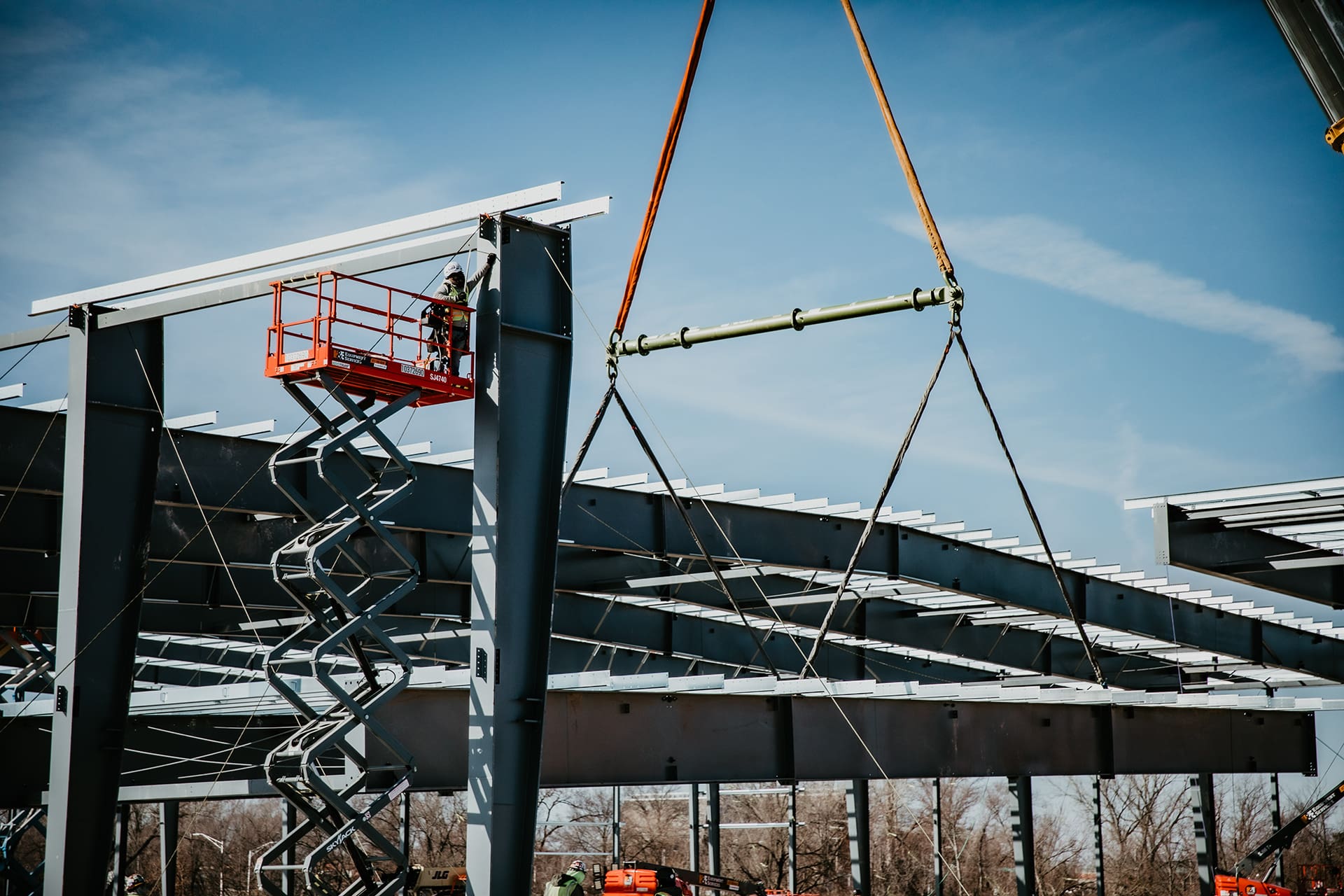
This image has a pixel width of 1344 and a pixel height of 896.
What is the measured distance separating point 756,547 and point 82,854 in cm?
1043

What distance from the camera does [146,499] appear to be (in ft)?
57.1

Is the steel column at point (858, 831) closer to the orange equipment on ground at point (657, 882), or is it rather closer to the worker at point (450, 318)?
the orange equipment on ground at point (657, 882)

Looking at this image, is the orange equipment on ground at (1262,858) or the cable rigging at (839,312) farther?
the orange equipment on ground at (1262,858)

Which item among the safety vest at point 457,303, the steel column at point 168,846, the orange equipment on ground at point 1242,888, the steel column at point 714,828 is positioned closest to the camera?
the safety vest at point 457,303

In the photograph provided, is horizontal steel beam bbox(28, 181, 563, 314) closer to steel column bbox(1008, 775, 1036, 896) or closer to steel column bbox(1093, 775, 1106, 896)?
steel column bbox(1008, 775, 1036, 896)

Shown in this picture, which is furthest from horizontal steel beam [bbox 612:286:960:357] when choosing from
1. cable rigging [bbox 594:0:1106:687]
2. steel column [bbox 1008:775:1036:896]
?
steel column [bbox 1008:775:1036:896]

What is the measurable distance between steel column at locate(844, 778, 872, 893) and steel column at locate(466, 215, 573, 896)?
20.3 meters

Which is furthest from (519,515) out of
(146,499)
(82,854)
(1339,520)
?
(1339,520)

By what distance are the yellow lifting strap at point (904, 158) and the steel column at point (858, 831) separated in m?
23.0

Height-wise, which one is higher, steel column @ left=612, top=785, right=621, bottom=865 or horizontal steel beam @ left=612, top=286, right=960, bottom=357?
horizontal steel beam @ left=612, top=286, right=960, bottom=357

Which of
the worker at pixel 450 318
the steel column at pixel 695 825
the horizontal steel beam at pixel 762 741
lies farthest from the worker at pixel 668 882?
the worker at pixel 450 318

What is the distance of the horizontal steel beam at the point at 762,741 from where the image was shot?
1581 centimetres

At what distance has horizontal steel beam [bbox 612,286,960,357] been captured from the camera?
11.3 m

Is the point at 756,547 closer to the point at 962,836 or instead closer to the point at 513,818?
the point at 513,818
